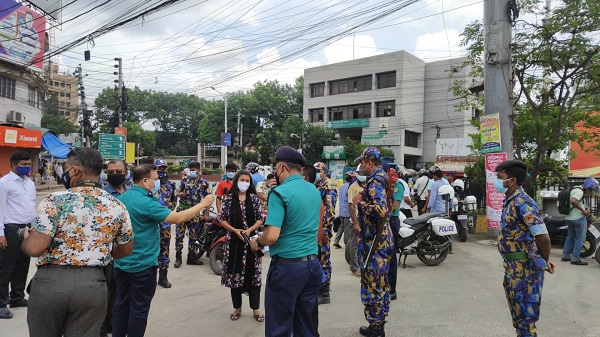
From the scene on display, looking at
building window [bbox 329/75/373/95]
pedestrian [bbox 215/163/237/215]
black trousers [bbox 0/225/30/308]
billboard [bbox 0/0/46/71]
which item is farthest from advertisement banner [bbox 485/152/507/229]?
building window [bbox 329/75/373/95]

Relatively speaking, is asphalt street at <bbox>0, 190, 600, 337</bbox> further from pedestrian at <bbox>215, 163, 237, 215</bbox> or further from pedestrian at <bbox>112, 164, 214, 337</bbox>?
pedestrian at <bbox>215, 163, 237, 215</bbox>

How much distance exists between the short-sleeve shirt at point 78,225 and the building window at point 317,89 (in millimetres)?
44095

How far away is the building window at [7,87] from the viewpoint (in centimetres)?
2804

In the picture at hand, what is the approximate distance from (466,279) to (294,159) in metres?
4.98

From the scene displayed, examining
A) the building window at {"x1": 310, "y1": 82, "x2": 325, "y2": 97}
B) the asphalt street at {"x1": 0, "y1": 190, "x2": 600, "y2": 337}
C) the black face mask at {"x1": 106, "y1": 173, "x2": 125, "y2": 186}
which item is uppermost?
the building window at {"x1": 310, "y1": 82, "x2": 325, "y2": 97}

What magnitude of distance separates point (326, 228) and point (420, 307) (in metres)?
1.60

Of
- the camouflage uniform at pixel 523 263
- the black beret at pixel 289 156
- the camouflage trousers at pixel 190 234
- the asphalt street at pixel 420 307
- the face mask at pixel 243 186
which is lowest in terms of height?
the asphalt street at pixel 420 307

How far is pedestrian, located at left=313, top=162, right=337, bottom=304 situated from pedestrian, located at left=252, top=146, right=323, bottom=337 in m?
1.91

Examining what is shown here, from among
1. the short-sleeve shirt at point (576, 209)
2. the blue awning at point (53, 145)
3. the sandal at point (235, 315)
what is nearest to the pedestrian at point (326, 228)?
the sandal at point (235, 315)

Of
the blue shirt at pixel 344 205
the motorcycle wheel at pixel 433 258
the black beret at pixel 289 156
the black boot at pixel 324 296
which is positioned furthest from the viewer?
the blue shirt at pixel 344 205

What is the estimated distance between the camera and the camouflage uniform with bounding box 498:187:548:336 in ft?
11.4

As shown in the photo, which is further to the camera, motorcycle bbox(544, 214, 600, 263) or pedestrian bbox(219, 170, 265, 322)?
motorcycle bbox(544, 214, 600, 263)

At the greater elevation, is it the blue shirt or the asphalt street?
the blue shirt

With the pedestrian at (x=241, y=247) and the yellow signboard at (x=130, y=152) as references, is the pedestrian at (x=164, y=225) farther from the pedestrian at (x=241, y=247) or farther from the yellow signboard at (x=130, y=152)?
the yellow signboard at (x=130, y=152)
